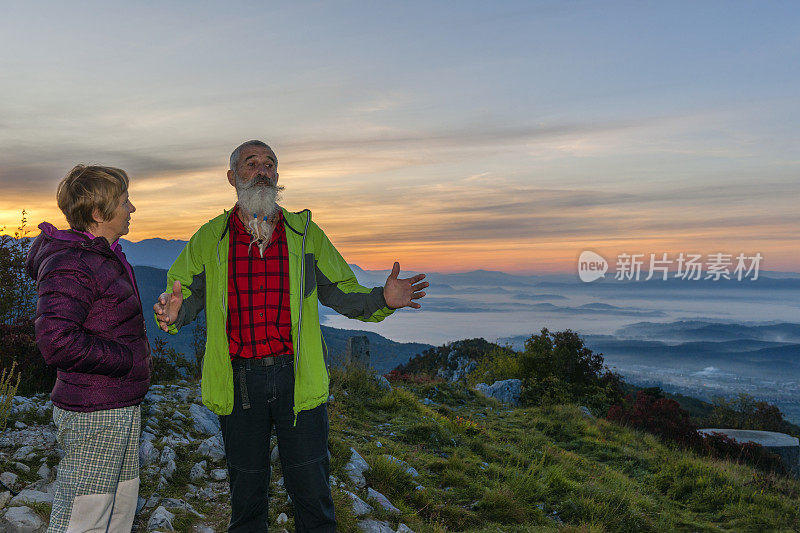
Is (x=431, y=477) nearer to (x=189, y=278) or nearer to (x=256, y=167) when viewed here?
(x=189, y=278)

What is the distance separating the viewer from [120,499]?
3037 mm

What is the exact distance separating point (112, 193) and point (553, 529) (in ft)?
18.4

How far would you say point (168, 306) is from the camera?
3326 mm

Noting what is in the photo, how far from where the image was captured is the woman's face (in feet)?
9.62

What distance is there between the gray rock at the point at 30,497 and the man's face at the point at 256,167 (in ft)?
10.5

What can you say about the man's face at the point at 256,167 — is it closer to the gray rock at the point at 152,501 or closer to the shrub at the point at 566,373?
the gray rock at the point at 152,501

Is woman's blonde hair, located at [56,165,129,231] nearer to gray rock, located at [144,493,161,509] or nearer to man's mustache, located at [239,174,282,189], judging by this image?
man's mustache, located at [239,174,282,189]

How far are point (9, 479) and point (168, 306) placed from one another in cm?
285

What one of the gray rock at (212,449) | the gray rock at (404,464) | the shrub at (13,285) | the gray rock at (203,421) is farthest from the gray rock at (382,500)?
the shrub at (13,285)

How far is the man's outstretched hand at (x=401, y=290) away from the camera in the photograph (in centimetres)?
363

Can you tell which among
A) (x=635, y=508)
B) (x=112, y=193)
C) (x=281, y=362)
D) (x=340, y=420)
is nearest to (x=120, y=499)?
(x=281, y=362)

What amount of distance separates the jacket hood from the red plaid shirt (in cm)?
86

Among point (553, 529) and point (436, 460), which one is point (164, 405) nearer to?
point (436, 460)

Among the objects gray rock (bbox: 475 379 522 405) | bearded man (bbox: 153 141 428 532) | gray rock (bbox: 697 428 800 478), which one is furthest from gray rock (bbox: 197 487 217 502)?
gray rock (bbox: 697 428 800 478)
